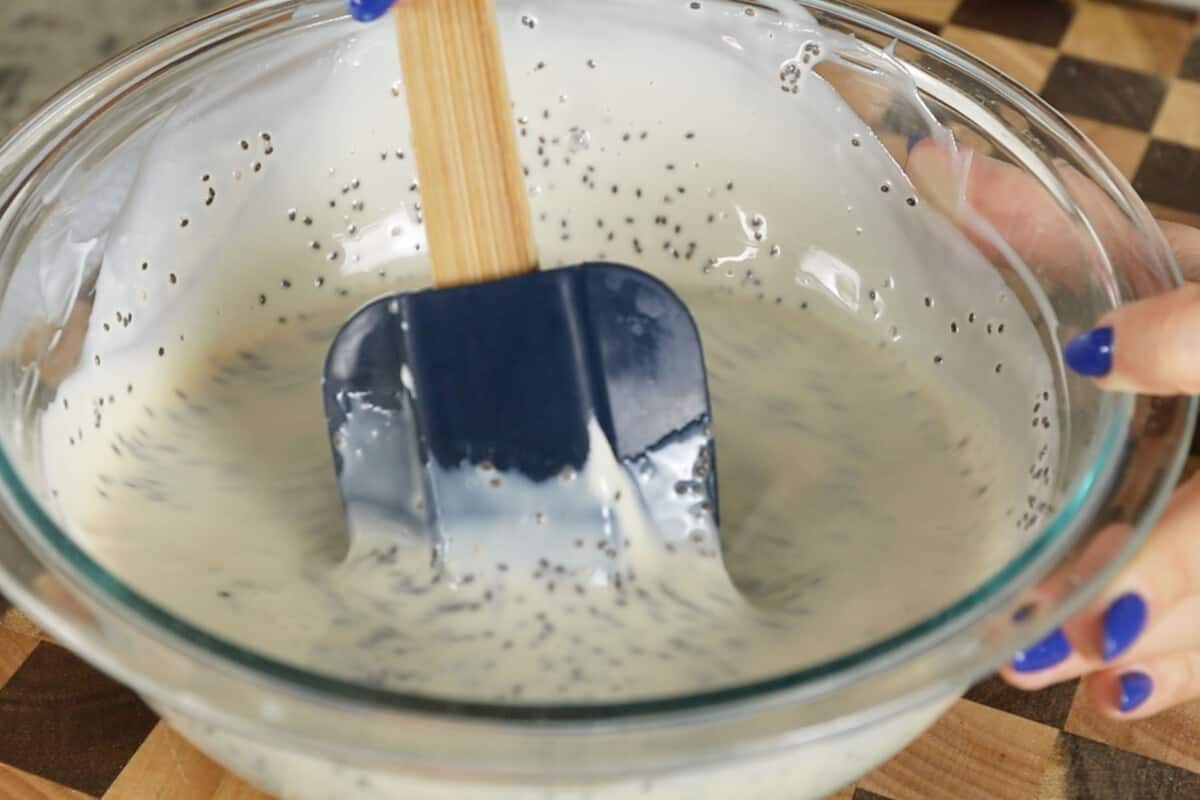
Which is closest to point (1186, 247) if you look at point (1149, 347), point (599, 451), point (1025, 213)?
point (1025, 213)

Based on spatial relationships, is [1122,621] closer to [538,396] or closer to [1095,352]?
[1095,352]

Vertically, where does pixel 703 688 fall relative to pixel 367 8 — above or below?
below

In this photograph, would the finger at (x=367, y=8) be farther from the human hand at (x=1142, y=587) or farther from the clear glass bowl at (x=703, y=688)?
the human hand at (x=1142, y=587)

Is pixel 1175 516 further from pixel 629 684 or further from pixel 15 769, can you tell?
pixel 15 769

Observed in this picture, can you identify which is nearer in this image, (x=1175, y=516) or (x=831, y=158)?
(x=1175, y=516)

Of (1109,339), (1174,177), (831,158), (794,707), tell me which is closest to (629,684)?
(794,707)

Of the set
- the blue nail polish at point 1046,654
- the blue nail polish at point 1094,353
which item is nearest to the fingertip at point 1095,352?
the blue nail polish at point 1094,353
